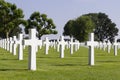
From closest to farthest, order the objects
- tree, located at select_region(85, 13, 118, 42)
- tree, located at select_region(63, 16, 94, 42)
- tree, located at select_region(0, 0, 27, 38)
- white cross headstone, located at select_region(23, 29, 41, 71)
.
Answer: white cross headstone, located at select_region(23, 29, 41, 71)
tree, located at select_region(0, 0, 27, 38)
tree, located at select_region(63, 16, 94, 42)
tree, located at select_region(85, 13, 118, 42)

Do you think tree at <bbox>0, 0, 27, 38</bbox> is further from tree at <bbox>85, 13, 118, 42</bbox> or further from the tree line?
tree at <bbox>85, 13, 118, 42</bbox>

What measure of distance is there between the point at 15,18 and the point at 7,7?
2.33 meters

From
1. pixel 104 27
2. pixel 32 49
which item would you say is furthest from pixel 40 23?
pixel 32 49

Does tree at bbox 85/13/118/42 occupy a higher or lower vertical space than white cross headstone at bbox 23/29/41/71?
higher

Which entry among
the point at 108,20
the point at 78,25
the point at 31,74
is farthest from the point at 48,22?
the point at 31,74

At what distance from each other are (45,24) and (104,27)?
116 feet

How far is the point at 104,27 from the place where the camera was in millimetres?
113250

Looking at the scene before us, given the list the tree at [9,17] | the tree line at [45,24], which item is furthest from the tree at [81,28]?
the tree at [9,17]

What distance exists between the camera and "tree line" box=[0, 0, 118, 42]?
66.9 metres

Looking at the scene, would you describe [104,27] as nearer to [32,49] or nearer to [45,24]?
[45,24]

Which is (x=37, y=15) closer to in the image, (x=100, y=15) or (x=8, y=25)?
(x=8, y=25)

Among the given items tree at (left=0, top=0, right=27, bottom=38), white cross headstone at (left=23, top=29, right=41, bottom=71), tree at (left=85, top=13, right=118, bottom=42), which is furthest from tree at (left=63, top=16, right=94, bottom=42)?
white cross headstone at (left=23, top=29, right=41, bottom=71)

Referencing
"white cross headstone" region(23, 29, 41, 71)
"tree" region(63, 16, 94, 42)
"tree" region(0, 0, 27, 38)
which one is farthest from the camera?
"tree" region(63, 16, 94, 42)

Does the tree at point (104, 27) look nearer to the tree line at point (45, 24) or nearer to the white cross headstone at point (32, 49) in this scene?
the tree line at point (45, 24)
